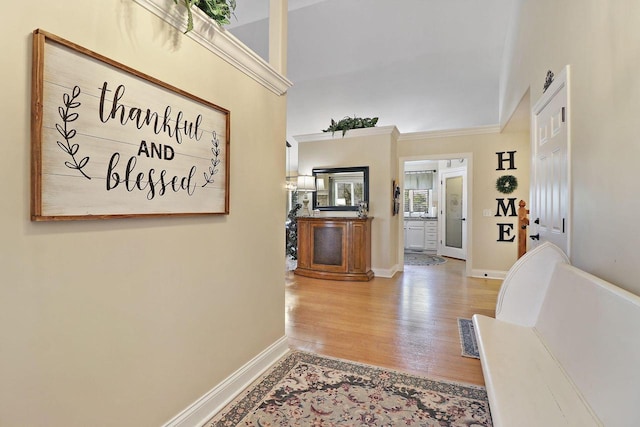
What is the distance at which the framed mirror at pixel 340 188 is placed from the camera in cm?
518

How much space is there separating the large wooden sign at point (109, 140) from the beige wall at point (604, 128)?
1.93 meters

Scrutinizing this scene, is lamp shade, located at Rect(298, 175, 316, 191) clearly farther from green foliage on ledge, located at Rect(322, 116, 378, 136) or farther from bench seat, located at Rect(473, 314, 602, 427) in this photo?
bench seat, located at Rect(473, 314, 602, 427)

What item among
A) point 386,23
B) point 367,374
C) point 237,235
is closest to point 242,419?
point 367,374

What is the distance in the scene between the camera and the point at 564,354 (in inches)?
54.5

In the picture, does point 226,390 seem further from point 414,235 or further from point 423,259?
point 414,235

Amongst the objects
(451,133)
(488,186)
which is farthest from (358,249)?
(451,133)

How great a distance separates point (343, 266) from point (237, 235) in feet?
10.3

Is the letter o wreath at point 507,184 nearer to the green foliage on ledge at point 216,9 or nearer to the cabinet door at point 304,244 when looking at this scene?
the cabinet door at point 304,244

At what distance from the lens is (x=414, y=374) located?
2.04 metres

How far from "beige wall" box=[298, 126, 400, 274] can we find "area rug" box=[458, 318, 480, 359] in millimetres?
2027

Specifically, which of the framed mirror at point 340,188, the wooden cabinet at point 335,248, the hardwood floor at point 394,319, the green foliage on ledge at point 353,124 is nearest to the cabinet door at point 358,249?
the wooden cabinet at point 335,248

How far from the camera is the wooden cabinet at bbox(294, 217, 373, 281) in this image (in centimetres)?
473

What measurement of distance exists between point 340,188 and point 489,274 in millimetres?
2807

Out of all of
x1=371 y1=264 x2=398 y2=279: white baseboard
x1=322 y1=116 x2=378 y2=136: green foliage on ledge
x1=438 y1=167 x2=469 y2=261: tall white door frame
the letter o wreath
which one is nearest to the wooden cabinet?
x1=371 y1=264 x2=398 y2=279: white baseboard
